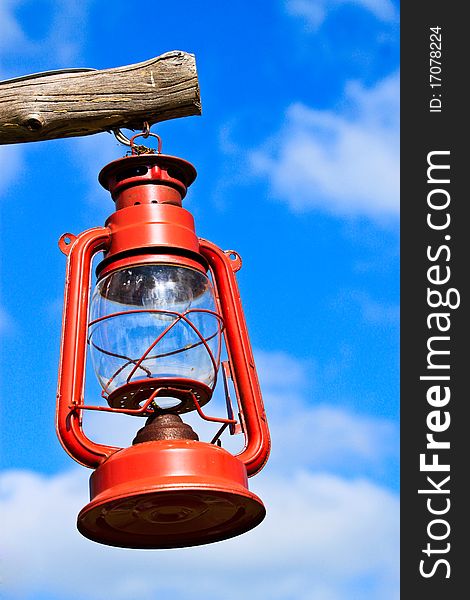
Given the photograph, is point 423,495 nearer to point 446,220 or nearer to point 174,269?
point 446,220

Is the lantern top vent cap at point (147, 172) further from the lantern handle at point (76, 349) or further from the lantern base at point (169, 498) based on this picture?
the lantern base at point (169, 498)

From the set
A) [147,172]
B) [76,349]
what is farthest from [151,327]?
[147,172]

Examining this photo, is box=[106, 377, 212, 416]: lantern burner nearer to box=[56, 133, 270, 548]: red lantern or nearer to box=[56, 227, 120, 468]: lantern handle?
box=[56, 133, 270, 548]: red lantern

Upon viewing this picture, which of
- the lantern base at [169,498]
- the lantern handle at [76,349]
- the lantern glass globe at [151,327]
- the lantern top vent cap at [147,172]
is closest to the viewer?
the lantern base at [169,498]

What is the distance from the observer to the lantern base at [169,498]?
313cm

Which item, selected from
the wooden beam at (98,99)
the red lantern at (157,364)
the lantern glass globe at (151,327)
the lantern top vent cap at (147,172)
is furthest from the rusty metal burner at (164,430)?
the wooden beam at (98,99)

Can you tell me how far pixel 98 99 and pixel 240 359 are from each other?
94 centimetres

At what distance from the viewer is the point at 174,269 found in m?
3.54

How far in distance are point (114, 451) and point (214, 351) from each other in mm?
457

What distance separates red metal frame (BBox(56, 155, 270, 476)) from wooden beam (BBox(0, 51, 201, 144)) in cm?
21

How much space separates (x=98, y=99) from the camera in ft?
12.7

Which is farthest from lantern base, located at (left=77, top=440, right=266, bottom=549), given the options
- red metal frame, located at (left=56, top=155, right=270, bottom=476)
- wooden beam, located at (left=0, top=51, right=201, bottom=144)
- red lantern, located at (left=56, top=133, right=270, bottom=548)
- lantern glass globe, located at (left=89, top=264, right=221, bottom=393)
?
wooden beam, located at (left=0, top=51, right=201, bottom=144)

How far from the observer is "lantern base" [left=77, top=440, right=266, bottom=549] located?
3.13m

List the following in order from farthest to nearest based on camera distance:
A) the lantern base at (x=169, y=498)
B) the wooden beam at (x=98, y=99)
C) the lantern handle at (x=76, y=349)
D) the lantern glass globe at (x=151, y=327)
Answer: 1. the wooden beam at (x=98, y=99)
2. the lantern glass globe at (x=151, y=327)
3. the lantern handle at (x=76, y=349)
4. the lantern base at (x=169, y=498)
